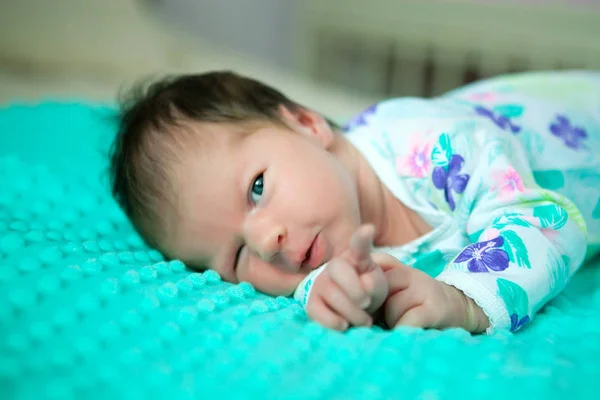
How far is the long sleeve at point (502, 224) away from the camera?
0.74 m

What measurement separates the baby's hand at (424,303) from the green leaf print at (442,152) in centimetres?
28

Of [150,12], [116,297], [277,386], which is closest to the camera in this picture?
[277,386]

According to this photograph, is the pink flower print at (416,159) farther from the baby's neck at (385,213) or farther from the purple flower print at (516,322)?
the purple flower print at (516,322)

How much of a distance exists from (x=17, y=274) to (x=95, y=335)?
16cm

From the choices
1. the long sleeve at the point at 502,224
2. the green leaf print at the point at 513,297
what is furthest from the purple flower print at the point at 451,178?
the green leaf print at the point at 513,297

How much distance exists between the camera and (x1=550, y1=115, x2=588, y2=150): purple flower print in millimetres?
1112

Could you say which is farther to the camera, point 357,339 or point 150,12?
point 150,12

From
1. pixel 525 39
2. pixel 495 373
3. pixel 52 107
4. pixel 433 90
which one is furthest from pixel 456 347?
pixel 433 90

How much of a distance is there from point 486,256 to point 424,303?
0.12 metres

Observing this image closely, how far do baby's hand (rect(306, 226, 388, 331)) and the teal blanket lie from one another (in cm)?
2

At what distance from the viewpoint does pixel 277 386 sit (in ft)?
1.82

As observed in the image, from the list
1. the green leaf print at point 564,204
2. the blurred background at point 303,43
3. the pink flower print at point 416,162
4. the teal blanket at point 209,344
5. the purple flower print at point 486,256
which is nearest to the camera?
the teal blanket at point 209,344

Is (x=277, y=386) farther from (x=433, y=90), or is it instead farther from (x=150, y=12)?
(x=150, y=12)

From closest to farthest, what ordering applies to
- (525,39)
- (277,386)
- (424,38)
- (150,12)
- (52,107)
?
(277,386), (52,107), (525,39), (424,38), (150,12)
